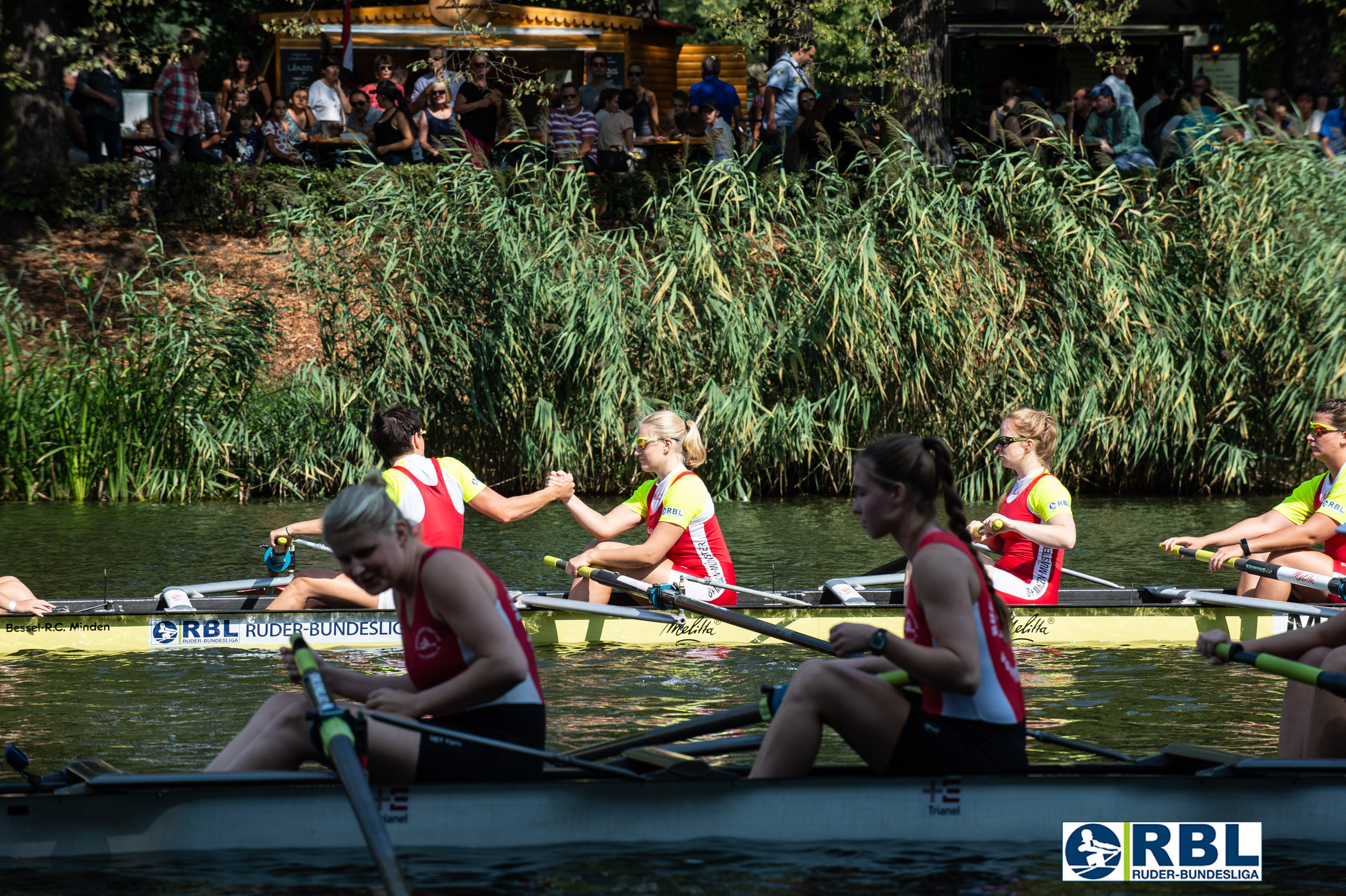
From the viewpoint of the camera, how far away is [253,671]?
26.6ft

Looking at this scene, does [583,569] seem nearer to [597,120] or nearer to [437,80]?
[437,80]

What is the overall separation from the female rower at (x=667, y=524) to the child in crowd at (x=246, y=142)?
13373 millimetres

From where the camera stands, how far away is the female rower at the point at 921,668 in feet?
14.5

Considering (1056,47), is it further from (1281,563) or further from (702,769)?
(702,769)

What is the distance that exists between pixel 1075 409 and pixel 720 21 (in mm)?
6919

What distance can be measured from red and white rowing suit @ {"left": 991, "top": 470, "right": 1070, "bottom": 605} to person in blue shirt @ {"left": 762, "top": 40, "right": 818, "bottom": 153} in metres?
11.1

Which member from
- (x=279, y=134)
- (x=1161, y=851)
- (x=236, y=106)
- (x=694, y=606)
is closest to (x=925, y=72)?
(x=279, y=134)

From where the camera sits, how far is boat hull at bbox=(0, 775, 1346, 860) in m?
4.79

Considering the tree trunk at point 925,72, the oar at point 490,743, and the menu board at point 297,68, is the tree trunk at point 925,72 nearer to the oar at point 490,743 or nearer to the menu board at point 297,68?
the menu board at point 297,68

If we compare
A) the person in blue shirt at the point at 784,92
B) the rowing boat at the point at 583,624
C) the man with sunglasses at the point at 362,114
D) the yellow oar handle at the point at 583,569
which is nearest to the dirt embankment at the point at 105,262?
the man with sunglasses at the point at 362,114

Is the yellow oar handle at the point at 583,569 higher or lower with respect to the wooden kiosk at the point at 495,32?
lower

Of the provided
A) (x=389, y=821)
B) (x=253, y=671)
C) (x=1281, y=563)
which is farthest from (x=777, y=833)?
(x=1281, y=563)

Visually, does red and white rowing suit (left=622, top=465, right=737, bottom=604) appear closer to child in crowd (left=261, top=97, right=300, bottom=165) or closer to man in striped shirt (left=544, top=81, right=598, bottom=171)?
man in striped shirt (left=544, top=81, right=598, bottom=171)

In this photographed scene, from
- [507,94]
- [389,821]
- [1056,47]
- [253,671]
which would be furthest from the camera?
[1056,47]
